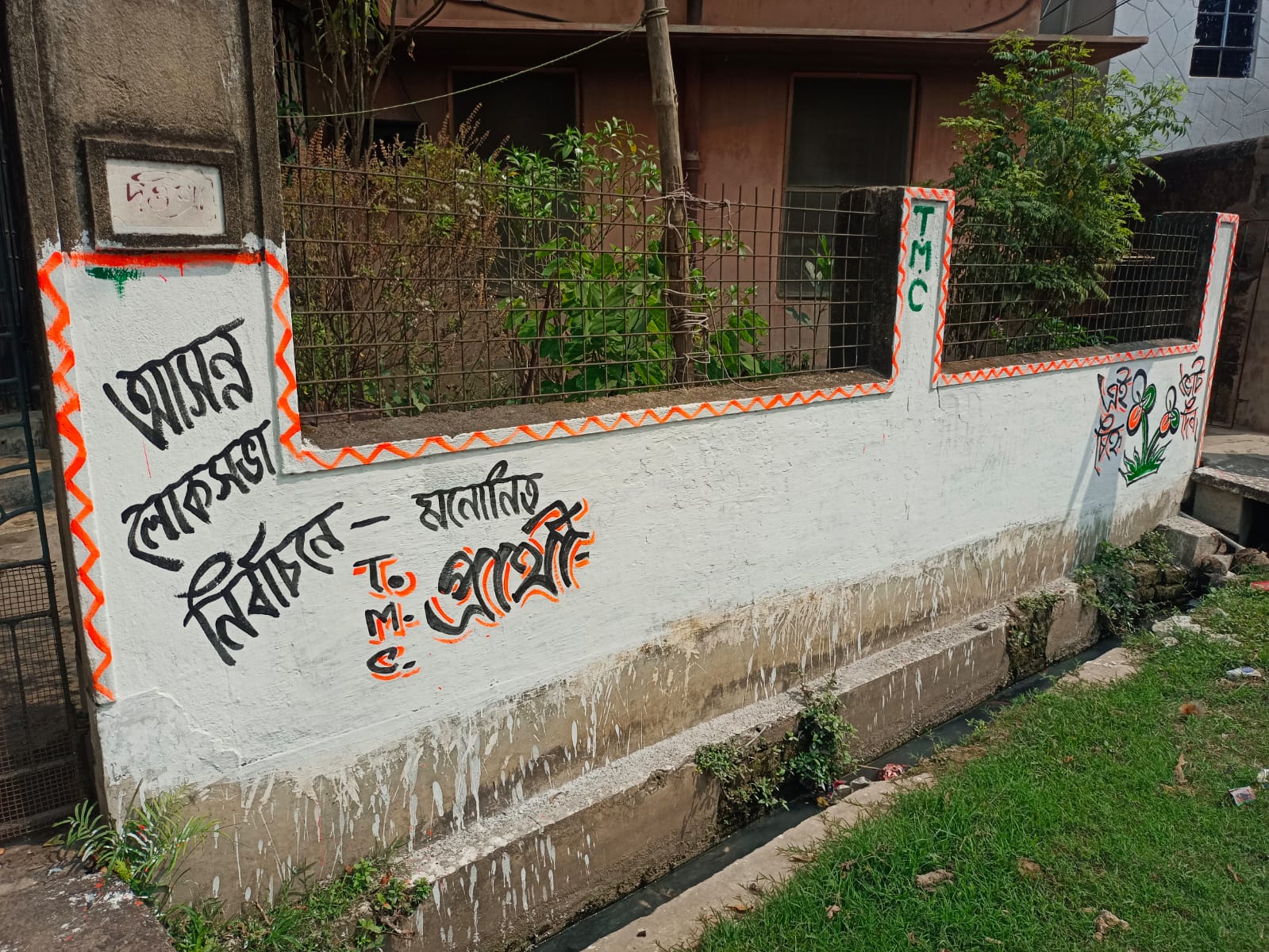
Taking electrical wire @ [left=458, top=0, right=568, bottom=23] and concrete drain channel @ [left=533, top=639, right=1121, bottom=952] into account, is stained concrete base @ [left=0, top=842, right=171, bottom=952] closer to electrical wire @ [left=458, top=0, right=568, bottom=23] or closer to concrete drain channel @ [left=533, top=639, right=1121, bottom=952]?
concrete drain channel @ [left=533, top=639, right=1121, bottom=952]

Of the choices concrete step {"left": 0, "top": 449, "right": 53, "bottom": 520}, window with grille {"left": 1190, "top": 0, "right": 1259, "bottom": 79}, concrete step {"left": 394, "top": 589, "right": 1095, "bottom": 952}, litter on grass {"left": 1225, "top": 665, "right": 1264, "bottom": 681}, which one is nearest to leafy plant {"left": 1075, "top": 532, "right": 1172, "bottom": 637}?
litter on grass {"left": 1225, "top": 665, "right": 1264, "bottom": 681}

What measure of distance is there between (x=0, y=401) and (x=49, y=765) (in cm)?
321

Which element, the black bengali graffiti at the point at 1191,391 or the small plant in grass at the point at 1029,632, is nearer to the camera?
the small plant in grass at the point at 1029,632

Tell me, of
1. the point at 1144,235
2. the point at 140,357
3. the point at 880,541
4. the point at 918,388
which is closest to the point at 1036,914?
the point at 880,541

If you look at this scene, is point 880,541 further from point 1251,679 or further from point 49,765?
point 49,765

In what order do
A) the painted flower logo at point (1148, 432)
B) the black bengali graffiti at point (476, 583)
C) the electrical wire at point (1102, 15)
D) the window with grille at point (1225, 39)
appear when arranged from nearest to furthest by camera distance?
the black bengali graffiti at point (476, 583) < the painted flower logo at point (1148, 432) < the electrical wire at point (1102, 15) < the window with grille at point (1225, 39)

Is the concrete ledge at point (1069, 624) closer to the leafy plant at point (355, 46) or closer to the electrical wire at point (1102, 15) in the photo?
the leafy plant at point (355, 46)

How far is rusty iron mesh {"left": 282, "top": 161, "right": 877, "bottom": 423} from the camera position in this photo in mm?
3141

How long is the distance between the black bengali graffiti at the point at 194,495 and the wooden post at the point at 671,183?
1920 mm

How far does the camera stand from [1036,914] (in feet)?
10.3

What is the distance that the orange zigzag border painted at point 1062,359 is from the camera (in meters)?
4.81

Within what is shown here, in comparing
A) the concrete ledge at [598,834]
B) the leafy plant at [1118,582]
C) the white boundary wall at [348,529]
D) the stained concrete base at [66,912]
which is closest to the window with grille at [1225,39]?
the leafy plant at [1118,582]

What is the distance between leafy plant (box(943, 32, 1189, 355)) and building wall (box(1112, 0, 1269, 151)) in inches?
278

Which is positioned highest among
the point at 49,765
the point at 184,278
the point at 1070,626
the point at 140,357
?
the point at 184,278
